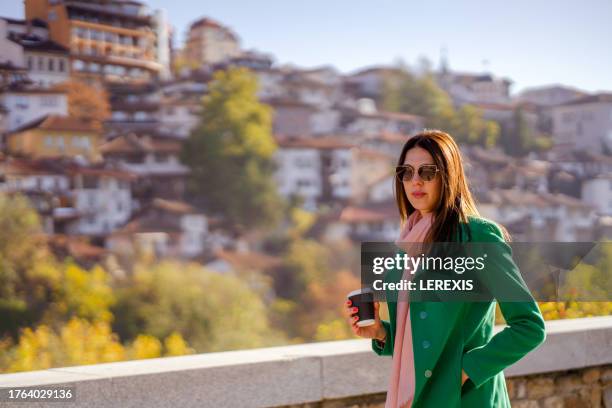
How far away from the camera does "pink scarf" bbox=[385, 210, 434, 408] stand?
4.86 ft

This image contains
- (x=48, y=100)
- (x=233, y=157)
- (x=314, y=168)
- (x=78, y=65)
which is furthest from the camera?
(x=314, y=168)

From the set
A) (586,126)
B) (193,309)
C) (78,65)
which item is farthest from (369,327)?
(586,126)

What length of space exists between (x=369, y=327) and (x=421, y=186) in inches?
10.4

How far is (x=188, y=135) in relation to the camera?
1928 cm

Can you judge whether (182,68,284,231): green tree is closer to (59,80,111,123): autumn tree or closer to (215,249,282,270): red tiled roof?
(215,249,282,270): red tiled roof

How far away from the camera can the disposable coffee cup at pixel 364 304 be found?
4.99 feet

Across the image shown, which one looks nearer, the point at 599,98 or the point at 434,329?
the point at 434,329

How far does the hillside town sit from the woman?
1295cm

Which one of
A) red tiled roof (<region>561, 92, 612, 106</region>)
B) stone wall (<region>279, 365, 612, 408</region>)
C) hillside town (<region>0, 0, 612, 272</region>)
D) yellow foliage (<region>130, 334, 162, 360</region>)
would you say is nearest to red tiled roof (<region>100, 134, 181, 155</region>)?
hillside town (<region>0, 0, 612, 272</region>)

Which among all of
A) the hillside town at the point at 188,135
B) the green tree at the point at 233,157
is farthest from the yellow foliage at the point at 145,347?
the green tree at the point at 233,157

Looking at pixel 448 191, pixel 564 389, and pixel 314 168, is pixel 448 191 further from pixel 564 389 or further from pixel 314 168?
pixel 314 168

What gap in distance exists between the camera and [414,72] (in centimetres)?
2292

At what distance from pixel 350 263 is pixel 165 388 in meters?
19.1

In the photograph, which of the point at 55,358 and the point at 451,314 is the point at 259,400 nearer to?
the point at 451,314
